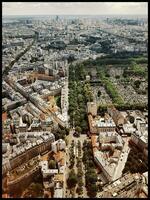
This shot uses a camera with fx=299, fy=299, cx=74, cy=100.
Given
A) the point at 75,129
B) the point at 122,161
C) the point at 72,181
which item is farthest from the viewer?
the point at 75,129

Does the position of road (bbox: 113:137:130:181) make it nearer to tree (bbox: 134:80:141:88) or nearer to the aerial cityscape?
the aerial cityscape

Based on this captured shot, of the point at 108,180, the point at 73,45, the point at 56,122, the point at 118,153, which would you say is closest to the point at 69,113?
the point at 56,122

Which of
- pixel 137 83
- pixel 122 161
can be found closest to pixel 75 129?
pixel 122 161

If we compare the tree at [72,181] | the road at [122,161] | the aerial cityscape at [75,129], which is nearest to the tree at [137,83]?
the aerial cityscape at [75,129]

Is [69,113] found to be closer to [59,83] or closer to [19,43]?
[59,83]

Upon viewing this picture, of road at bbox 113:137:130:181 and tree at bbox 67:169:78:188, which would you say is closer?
tree at bbox 67:169:78:188

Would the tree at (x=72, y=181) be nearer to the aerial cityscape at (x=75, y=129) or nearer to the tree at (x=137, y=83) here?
the aerial cityscape at (x=75, y=129)

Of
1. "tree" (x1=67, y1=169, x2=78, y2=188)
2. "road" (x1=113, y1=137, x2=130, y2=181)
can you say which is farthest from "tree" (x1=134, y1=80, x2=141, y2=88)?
"tree" (x1=67, y1=169, x2=78, y2=188)

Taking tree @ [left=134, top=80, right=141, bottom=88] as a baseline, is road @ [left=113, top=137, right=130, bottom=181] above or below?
below

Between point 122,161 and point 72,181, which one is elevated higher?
point 122,161

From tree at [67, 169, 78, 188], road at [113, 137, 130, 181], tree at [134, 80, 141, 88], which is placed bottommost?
tree at [67, 169, 78, 188]

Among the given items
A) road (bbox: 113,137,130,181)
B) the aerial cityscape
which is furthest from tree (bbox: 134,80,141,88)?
road (bbox: 113,137,130,181)

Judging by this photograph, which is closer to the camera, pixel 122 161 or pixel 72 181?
pixel 72 181

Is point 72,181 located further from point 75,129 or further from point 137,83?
point 137,83
